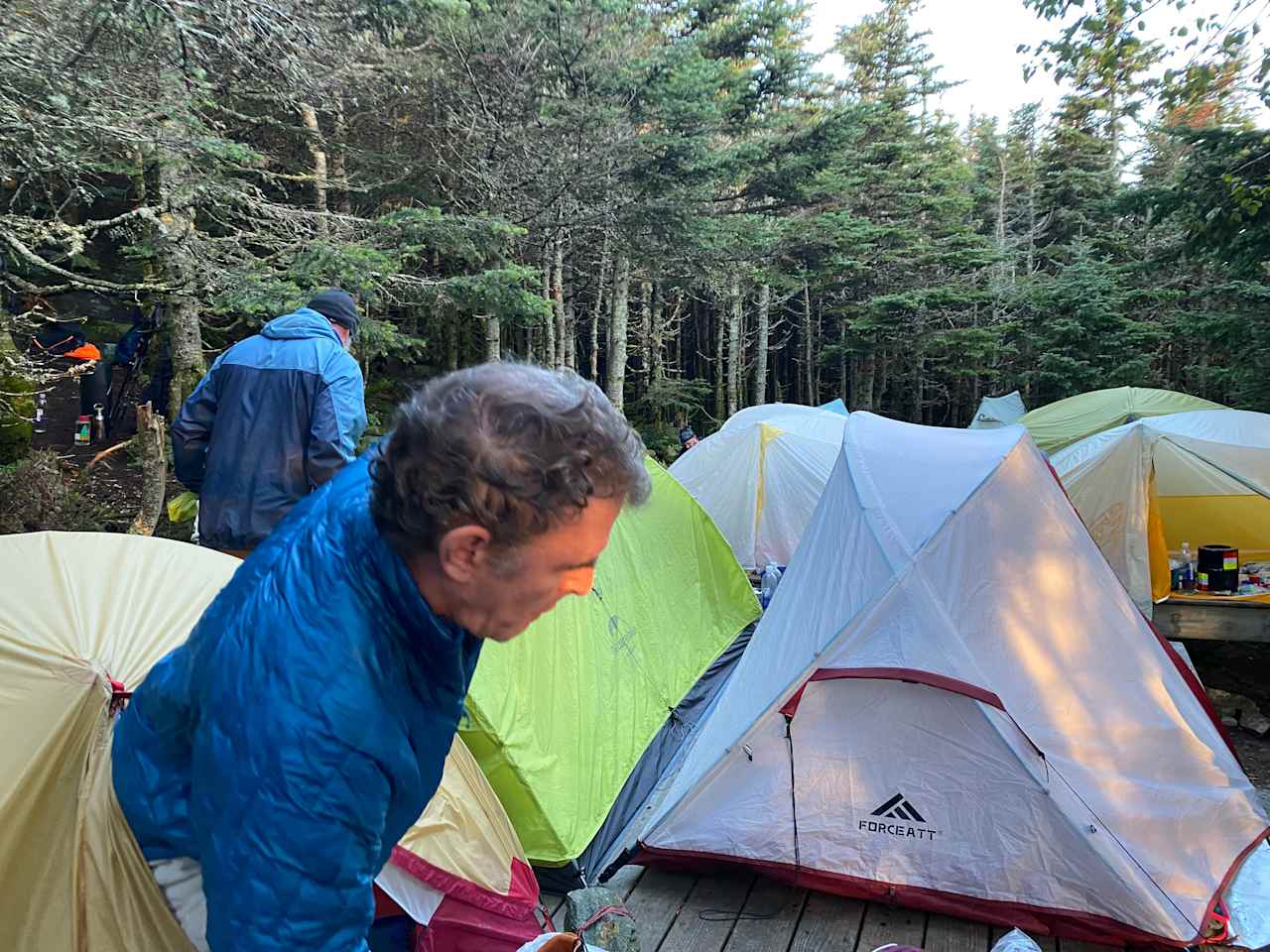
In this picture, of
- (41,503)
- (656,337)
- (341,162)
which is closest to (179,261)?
(41,503)

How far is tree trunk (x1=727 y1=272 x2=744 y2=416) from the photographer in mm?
18402

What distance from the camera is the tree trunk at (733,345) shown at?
18.4m

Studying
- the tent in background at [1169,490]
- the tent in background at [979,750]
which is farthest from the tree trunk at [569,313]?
the tent in background at [979,750]

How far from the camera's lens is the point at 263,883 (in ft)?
2.55

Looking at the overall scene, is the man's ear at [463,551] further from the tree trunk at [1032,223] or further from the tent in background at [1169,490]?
the tree trunk at [1032,223]

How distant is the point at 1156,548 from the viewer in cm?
649

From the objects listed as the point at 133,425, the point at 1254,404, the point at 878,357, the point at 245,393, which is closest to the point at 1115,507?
the point at 1254,404

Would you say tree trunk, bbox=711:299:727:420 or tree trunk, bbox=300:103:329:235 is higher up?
tree trunk, bbox=300:103:329:235

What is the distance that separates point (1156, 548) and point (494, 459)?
275 inches

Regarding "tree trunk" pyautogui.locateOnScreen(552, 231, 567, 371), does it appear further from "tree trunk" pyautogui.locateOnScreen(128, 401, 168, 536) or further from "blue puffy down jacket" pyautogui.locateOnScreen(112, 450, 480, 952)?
"blue puffy down jacket" pyautogui.locateOnScreen(112, 450, 480, 952)

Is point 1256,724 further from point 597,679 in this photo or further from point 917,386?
point 917,386

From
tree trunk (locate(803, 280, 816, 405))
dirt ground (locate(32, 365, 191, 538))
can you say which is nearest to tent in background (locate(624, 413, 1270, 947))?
dirt ground (locate(32, 365, 191, 538))

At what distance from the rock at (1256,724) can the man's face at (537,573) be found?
5.56 meters

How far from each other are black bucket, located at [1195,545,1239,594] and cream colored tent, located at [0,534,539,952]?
218 inches
